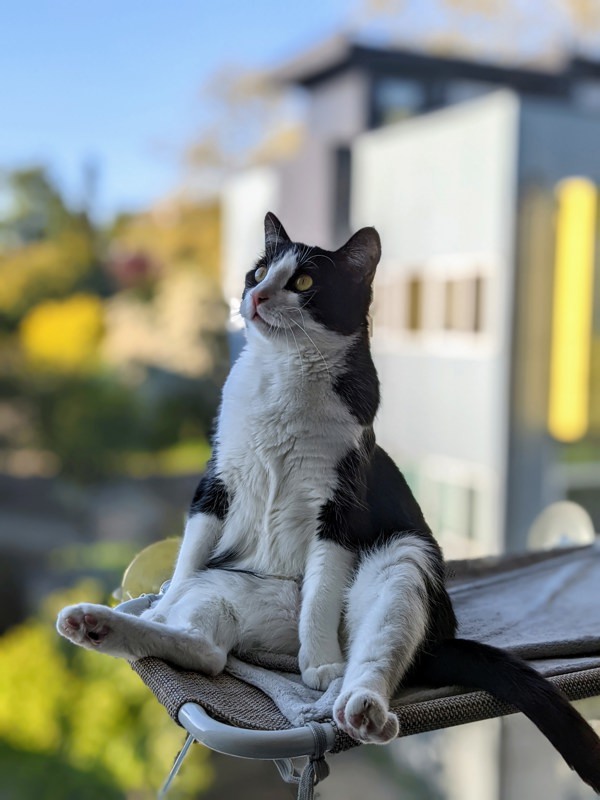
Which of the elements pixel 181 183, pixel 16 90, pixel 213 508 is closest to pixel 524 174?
pixel 181 183

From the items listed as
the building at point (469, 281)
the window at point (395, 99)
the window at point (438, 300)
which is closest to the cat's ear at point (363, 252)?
the building at point (469, 281)

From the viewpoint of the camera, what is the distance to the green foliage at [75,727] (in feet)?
11.3

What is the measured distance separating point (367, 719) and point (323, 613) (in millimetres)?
140

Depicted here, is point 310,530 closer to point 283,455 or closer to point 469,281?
point 283,455

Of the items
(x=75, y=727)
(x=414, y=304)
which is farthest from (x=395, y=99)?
(x=75, y=727)

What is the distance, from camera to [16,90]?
527 centimetres

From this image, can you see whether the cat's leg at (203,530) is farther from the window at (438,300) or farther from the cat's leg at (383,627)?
the window at (438,300)

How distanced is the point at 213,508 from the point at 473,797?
8.28 feet

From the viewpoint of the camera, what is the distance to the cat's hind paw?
1.98 ft

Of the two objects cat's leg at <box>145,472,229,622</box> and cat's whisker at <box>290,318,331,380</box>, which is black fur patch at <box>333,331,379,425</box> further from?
cat's leg at <box>145,472,229,622</box>

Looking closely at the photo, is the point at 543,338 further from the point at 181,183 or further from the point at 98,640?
the point at 98,640

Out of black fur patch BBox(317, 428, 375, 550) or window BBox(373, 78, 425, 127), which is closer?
black fur patch BBox(317, 428, 375, 550)

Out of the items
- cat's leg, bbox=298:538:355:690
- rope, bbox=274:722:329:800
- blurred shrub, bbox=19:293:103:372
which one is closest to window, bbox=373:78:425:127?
blurred shrub, bbox=19:293:103:372

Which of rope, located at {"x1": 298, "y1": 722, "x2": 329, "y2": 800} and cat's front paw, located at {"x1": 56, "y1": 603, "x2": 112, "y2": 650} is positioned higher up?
cat's front paw, located at {"x1": 56, "y1": 603, "x2": 112, "y2": 650}
